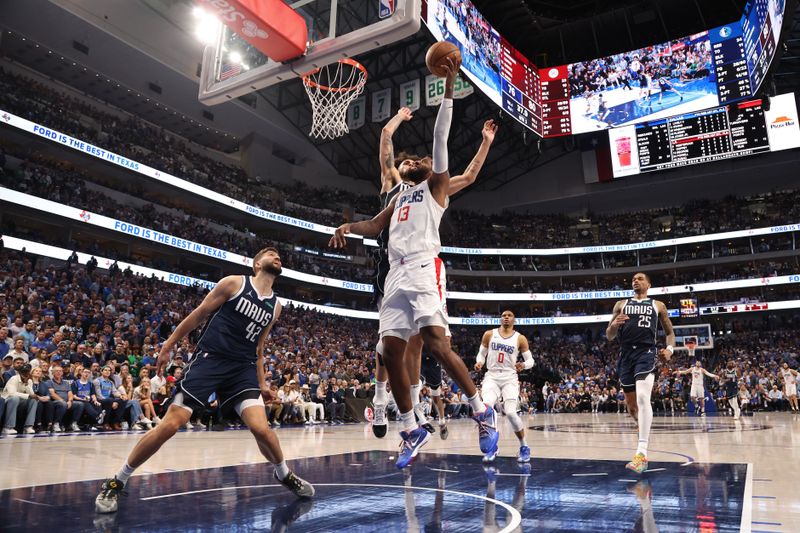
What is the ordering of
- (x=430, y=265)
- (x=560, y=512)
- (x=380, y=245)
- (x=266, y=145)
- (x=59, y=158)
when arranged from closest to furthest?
(x=560, y=512)
(x=430, y=265)
(x=380, y=245)
(x=59, y=158)
(x=266, y=145)

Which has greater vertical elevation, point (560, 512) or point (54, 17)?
point (54, 17)

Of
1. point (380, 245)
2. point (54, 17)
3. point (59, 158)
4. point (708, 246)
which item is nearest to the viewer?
point (380, 245)

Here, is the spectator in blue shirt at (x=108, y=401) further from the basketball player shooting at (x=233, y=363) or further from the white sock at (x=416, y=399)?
the basketball player shooting at (x=233, y=363)

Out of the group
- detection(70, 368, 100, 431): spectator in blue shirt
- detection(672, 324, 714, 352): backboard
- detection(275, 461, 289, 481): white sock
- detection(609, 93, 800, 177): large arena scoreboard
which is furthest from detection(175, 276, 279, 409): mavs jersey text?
detection(609, 93, 800, 177): large arena scoreboard

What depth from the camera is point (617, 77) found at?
27.9 metres

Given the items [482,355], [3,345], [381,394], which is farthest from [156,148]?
[381,394]

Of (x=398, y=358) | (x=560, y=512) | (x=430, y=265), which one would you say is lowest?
(x=560, y=512)

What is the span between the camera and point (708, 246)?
38.0 meters

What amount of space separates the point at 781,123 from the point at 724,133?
2797 millimetres

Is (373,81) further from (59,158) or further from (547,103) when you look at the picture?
(59,158)

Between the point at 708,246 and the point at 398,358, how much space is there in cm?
3991

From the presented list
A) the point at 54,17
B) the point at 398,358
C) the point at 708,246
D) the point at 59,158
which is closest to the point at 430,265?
the point at 398,358

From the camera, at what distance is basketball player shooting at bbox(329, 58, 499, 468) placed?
390 cm

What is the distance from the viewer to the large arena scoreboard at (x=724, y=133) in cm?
2820
